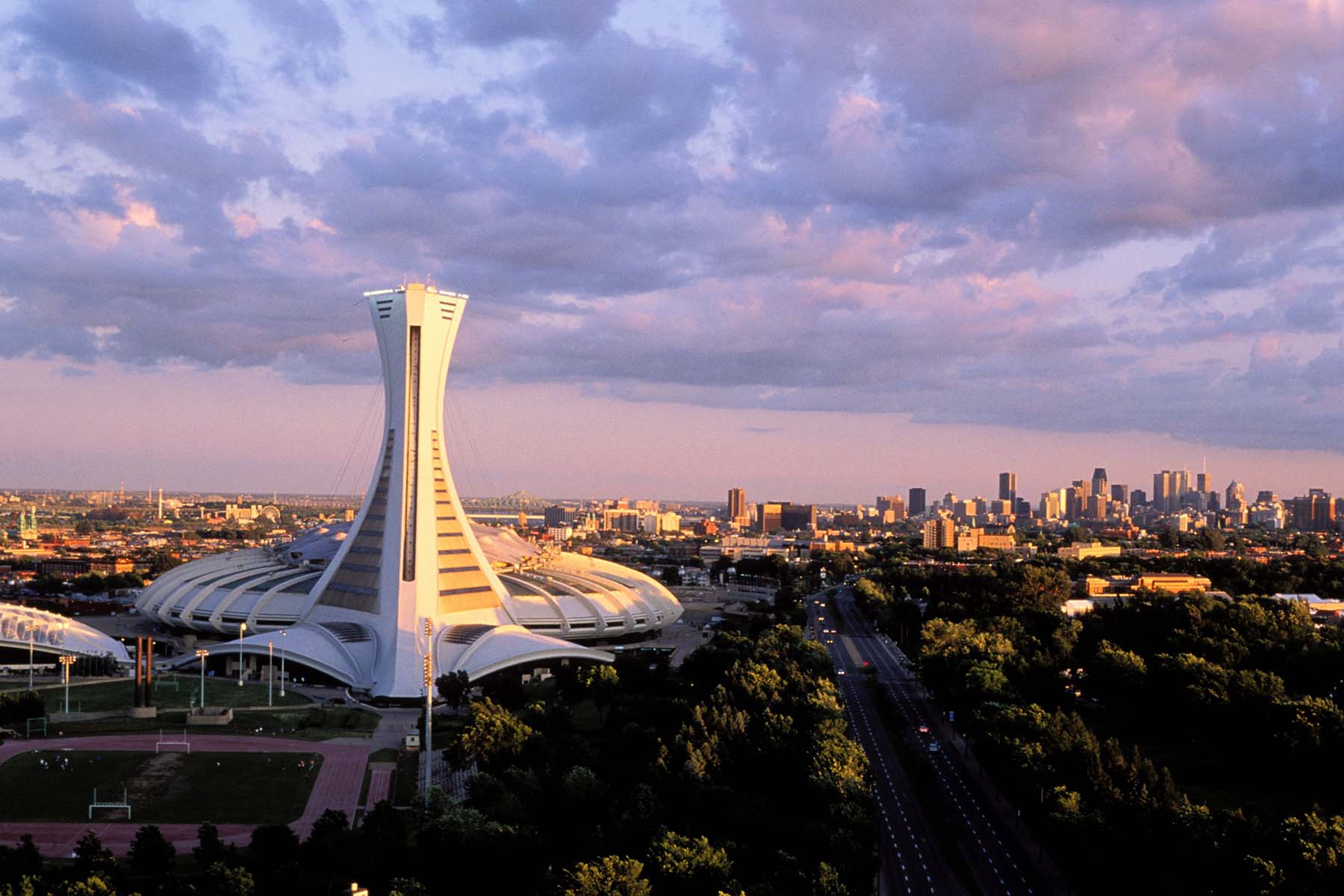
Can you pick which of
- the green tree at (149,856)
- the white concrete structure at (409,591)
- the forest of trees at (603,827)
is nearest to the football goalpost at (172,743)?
the white concrete structure at (409,591)

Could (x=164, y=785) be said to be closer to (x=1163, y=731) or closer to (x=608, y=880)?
(x=608, y=880)

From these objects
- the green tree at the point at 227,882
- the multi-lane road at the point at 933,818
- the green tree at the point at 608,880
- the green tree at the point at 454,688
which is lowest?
the multi-lane road at the point at 933,818

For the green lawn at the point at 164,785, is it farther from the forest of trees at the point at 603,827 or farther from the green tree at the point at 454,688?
the green tree at the point at 454,688

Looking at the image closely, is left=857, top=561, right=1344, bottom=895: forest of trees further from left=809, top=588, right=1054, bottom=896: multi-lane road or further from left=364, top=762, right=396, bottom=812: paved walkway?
left=364, top=762, right=396, bottom=812: paved walkway

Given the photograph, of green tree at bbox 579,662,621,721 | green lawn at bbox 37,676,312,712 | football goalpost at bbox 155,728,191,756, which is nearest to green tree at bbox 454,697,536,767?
green tree at bbox 579,662,621,721

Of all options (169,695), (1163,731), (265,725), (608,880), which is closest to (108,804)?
(265,725)
